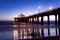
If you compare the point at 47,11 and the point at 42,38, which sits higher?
the point at 47,11

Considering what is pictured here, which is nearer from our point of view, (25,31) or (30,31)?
(25,31)

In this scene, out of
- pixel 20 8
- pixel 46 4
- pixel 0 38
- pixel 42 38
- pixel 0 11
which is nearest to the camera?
pixel 0 38

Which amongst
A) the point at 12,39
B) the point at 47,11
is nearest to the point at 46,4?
the point at 47,11

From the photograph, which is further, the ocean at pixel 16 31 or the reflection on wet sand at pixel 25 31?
the reflection on wet sand at pixel 25 31

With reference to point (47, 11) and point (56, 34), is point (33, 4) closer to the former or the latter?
point (47, 11)

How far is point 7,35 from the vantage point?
2.81 meters

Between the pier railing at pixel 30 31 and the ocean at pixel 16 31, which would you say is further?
the pier railing at pixel 30 31

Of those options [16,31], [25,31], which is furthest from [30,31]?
[16,31]

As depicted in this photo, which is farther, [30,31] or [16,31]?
[30,31]

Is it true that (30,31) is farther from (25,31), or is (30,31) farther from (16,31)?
(16,31)

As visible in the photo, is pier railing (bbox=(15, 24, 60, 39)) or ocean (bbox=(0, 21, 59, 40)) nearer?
ocean (bbox=(0, 21, 59, 40))

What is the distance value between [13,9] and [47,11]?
98 centimetres

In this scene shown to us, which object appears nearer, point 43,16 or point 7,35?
point 7,35

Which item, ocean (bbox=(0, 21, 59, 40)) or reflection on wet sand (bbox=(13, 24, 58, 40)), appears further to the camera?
reflection on wet sand (bbox=(13, 24, 58, 40))
